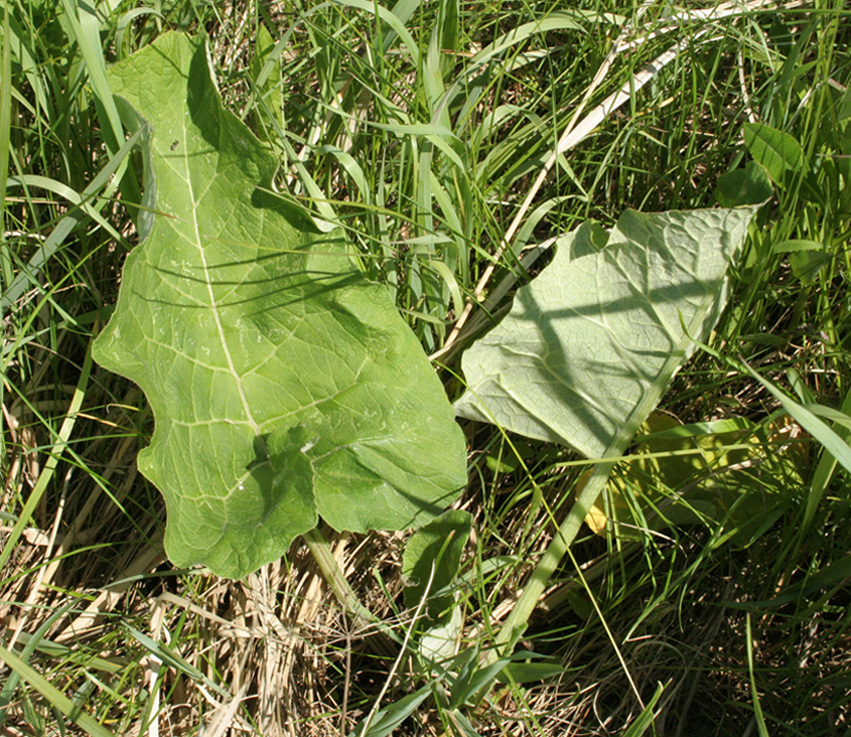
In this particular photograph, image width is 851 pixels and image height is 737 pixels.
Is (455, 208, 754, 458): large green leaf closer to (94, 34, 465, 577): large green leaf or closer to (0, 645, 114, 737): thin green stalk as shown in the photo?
(94, 34, 465, 577): large green leaf

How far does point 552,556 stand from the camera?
6.20 feet

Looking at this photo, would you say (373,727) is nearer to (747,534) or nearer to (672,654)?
(672,654)

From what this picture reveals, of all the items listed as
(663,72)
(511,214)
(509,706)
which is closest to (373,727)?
(509,706)

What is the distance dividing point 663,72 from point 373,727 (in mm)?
1905

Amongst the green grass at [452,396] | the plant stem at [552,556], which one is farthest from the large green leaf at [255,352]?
the plant stem at [552,556]

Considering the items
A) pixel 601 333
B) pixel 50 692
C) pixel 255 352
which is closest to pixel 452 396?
pixel 601 333

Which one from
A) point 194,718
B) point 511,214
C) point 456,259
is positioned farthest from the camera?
point 511,214

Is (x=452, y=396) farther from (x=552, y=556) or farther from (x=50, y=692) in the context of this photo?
(x=50, y=692)

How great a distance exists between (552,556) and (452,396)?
19.2 inches

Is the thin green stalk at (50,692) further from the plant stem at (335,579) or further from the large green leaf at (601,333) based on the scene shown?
the large green leaf at (601,333)

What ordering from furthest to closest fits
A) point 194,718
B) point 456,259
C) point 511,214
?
point 511,214, point 456,259, point 194,718

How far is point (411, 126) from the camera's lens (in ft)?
5.90

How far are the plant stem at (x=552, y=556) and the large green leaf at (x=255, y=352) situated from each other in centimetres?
30

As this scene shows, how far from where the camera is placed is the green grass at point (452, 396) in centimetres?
184
